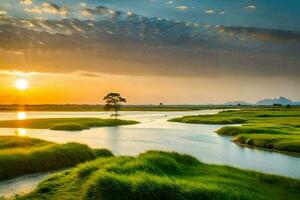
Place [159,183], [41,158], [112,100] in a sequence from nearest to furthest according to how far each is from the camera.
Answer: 1. [159,183]
2. [41,158]
3. [112,100]

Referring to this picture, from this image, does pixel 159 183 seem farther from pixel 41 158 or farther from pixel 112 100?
pixel 112 100

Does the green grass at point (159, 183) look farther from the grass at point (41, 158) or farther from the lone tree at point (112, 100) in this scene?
the lone tree at point (112, 100)

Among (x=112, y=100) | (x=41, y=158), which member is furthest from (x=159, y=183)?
(x=112, y=100)

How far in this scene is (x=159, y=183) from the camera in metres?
14.6

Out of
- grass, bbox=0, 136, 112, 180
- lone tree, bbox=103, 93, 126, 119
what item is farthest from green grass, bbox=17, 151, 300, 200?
lone tree, bbox=103, 93, 126, 119

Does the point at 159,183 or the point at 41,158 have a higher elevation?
the point at 159,183

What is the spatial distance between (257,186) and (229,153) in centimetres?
2342

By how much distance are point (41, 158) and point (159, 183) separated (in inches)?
730

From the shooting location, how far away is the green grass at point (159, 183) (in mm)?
14258

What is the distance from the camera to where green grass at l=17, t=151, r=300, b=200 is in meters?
14.3

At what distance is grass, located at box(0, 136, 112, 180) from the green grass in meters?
8.04

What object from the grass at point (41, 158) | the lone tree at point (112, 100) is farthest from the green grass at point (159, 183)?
the lone tree at point (112, 100)

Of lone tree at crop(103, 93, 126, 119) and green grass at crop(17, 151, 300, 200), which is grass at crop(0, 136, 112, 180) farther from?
lone tree at crop(103, 93, 126, 119)

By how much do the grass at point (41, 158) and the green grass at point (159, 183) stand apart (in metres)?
8.04
